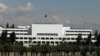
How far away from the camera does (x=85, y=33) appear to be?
165 m

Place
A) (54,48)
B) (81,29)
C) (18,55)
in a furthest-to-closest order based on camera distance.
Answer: (81,29) → (54,48) → (18,55)

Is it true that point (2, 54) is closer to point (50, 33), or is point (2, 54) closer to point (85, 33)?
point (50, 33)

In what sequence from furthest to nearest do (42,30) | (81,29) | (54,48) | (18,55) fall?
1. (81,29)
2. (42,30)
3. (54,48)
4. (18,55)

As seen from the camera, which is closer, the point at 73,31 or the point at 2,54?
the point at 2,54

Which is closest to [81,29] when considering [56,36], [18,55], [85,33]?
[85,33]

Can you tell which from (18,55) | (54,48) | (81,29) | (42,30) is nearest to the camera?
(18,55)

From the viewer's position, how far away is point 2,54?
75.8 m

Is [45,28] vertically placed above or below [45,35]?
above

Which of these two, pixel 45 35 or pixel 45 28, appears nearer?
pixel 45 28

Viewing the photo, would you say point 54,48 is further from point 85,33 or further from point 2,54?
point 85,33

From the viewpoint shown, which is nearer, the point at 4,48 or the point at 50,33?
the point at 4,48

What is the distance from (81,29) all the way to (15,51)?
9307 cm

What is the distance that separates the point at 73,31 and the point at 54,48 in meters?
81.2

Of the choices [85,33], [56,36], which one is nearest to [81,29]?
[85,33]
